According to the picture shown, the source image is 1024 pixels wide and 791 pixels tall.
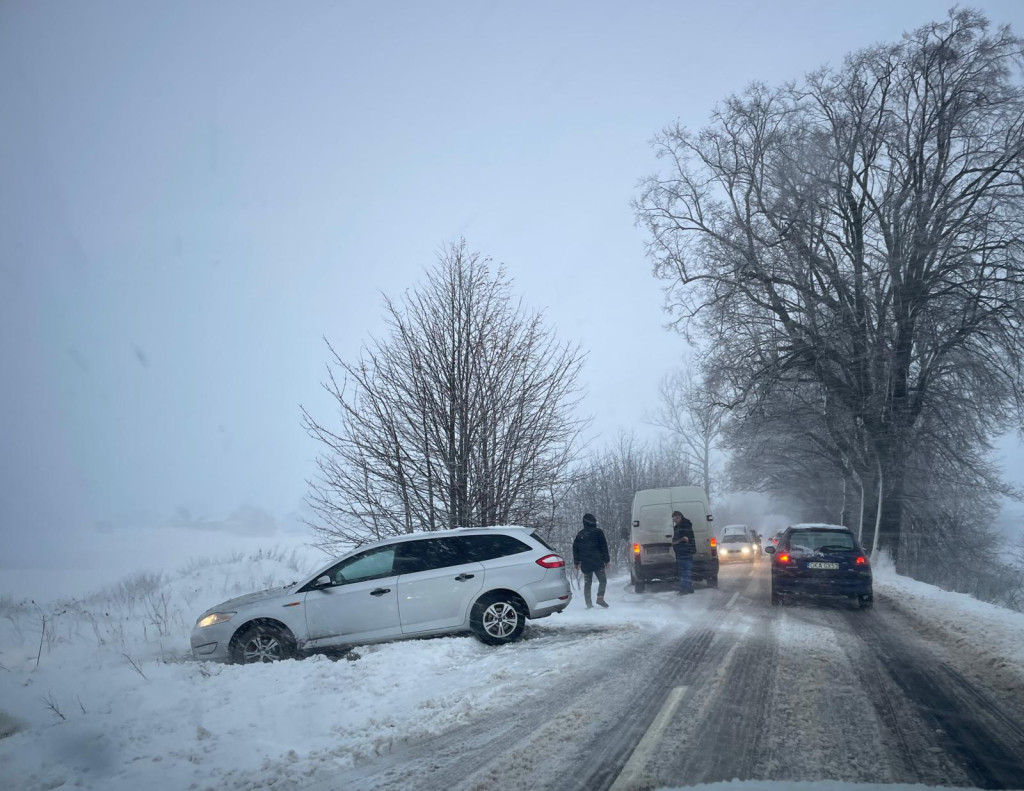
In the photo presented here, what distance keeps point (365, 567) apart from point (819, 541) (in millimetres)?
8919

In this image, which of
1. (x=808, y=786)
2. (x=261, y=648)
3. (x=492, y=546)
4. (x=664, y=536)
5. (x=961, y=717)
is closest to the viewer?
(x=808, y=786)

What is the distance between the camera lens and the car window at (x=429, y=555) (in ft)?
29.8

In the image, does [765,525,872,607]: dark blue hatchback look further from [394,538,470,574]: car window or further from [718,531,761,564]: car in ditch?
[718,531,761,564]: car in ditch

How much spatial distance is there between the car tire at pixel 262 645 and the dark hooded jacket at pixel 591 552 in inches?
237

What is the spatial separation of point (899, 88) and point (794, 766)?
23456mm

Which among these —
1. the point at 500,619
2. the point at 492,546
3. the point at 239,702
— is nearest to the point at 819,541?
the point at 492,546

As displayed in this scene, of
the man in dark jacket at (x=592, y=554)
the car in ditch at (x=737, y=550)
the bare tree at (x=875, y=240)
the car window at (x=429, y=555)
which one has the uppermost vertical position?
the bare tree at (x=875, y=240)

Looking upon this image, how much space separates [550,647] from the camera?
8.49m

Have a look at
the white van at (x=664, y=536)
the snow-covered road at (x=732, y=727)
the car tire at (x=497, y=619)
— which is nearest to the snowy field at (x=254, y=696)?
the car tire at (x=497, y=619)

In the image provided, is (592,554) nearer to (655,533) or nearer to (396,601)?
(655,533)

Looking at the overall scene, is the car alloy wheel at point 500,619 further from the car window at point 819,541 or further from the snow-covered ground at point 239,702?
the car window at point 819,541

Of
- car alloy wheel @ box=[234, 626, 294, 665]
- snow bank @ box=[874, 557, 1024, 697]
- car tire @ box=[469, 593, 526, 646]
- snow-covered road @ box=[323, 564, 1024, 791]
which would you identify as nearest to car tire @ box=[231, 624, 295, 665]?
car alloy wheel @ box=[234, 626, 294, 665]

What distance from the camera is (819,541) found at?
13.1 m

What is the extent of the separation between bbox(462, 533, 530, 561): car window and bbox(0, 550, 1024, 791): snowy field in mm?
1174
